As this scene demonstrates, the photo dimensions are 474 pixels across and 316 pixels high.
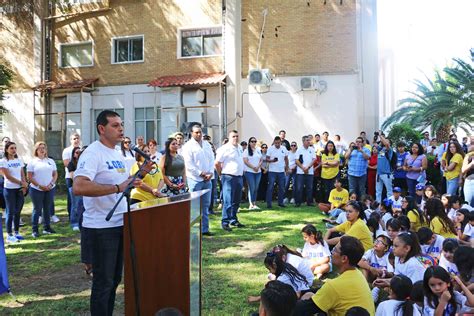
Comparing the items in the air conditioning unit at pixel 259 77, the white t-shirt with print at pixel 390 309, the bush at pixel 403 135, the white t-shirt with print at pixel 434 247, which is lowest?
the white t-shirt with print at pixel 390 309

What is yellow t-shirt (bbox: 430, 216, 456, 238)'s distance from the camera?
21.8 ft

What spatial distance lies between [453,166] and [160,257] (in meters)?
8.57

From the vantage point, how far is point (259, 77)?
17.8 m

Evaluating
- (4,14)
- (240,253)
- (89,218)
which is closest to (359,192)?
(240,253)

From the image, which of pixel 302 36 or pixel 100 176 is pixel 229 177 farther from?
pixel 302 36

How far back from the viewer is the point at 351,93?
17.7m

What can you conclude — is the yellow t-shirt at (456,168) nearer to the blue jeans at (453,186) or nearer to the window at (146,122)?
the blue jeans at (453,186)

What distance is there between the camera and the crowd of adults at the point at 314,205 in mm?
3867

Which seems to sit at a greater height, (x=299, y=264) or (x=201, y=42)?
(x=201, y=42)

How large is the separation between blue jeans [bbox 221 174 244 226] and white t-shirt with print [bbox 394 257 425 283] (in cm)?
428

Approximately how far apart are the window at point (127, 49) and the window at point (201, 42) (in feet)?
6.68

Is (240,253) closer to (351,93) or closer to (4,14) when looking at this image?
(351,93)

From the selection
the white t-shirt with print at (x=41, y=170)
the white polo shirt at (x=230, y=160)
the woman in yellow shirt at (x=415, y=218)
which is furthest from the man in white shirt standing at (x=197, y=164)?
the woman in yellow shirt at (x=415, y=218)

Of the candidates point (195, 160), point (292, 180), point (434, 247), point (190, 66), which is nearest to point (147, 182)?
point (195, 160)
